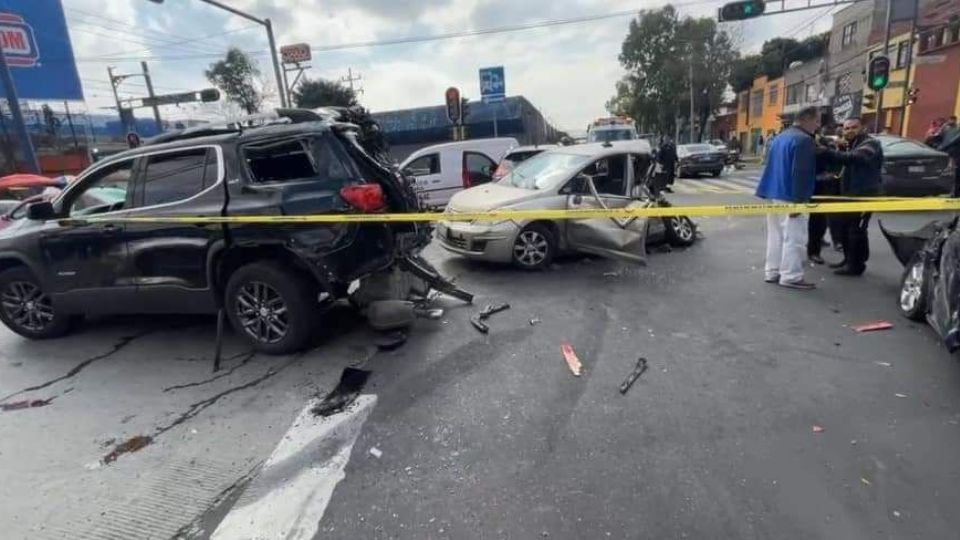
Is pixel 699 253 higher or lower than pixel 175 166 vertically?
lower

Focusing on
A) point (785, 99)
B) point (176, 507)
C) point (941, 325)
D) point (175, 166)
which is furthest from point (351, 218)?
point (785, 99)

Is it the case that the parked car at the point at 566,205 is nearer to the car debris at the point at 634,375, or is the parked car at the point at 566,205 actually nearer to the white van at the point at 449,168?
the car debris at the point at 634,375

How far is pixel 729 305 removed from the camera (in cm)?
537

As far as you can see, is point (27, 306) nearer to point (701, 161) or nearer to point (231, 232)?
point (231, 232)

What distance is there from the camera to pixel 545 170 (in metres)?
7.44

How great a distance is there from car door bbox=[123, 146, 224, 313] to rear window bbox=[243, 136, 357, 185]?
33cm

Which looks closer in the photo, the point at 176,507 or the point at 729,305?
the point at 176,507

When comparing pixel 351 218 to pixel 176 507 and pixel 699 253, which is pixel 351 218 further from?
pixel 699 253

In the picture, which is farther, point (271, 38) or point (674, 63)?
point (674, 63)

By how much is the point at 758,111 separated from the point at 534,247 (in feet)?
171

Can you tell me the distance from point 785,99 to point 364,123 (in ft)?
156

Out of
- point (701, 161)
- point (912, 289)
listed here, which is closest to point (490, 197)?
point (912, 289)

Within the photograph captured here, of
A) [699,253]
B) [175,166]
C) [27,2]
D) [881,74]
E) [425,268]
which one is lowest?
[699,253]

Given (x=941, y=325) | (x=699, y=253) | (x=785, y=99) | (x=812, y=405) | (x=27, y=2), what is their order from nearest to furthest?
(x=812, y=405) → (x=941, y=325) → (x=699, y=253) → (x=27, y=2) → (x=785, y=99)
